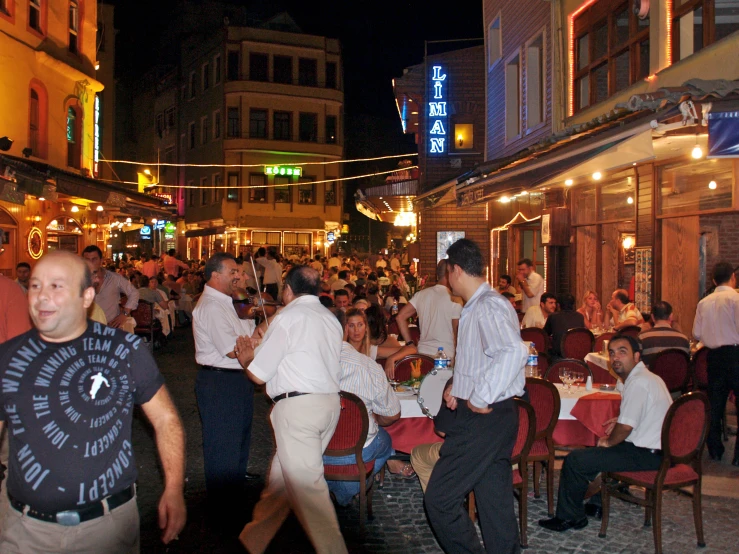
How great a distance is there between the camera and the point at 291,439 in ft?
14.4

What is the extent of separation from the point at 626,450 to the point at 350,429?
202 centimetres

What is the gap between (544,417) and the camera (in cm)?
568

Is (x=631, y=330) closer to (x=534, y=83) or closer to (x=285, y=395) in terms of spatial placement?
(x=285, y=395)

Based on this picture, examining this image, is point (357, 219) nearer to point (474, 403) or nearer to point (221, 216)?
point (221, 216)

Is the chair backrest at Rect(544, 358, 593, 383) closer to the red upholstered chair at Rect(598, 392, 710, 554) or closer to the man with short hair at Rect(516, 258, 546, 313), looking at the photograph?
the red upholstered chair at Rect(598, 392, 710, 554)

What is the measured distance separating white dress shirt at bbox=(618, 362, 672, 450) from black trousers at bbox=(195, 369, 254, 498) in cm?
285

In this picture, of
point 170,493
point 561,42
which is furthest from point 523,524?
point 561,42

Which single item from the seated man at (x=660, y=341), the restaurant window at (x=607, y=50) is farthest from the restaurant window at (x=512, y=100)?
the seated man at (x=660, y=341)

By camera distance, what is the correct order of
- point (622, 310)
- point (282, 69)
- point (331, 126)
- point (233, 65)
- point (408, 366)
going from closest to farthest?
point (408, 366) < point (622, 310) < point (233, 65) < point (282, 69) < point (331, 126)

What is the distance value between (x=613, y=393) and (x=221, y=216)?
1451 inches

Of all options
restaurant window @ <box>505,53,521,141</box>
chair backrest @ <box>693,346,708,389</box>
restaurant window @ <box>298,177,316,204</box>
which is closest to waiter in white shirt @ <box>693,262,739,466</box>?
chair backrest @ <box>693,346,708,389</box>

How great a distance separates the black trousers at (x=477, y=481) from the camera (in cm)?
426

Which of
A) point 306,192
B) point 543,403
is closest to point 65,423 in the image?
point 543,403

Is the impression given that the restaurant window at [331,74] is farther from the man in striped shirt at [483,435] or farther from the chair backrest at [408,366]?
the man in striped shirt at [483,435]
